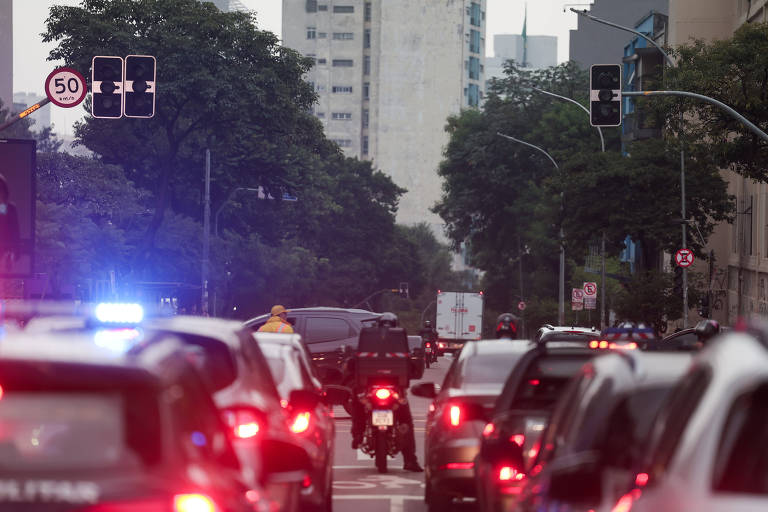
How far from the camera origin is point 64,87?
2711 cm

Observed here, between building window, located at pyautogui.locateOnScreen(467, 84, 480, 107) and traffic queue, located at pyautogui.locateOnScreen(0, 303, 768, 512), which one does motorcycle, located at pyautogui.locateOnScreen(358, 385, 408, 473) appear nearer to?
traffic queue, located at pyautogui.locateOnScreen(0, 303, 768, 512)

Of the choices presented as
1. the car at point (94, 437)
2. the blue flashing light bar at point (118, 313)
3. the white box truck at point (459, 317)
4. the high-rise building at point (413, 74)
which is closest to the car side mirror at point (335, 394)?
the blue flashing light bar at point (118, 313)

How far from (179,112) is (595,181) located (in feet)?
53.6

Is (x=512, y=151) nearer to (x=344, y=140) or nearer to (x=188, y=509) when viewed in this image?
(x=188, y=509)

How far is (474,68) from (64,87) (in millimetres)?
148221

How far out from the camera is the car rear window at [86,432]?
459 cm

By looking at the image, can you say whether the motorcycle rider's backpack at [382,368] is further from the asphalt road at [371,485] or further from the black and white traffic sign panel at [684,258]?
the black and white traffic sign panel at [684,258]

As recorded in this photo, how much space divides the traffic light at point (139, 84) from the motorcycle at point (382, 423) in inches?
299

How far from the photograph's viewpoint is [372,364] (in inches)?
727

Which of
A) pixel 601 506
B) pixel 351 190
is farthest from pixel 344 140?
pixel 601 506

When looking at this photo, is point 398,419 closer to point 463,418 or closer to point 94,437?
point 463,418

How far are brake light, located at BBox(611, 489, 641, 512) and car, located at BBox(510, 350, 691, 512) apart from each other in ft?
0.22

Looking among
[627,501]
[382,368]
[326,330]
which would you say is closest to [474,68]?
[326,330]

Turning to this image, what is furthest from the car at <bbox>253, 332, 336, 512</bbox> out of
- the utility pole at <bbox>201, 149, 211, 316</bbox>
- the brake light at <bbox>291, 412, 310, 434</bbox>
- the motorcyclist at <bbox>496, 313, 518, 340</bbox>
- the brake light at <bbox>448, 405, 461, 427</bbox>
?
the utility pole at <bbox>201, 149, 211, 316</bbox>
